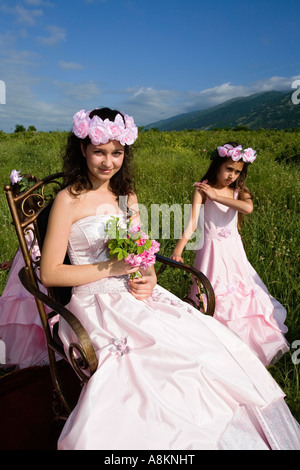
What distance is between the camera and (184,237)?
304 centimetres

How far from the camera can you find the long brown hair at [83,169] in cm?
205

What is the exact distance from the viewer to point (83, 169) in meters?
2.18

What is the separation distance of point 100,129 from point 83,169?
38cm

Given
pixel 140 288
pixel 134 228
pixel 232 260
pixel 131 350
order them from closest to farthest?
pixel 131 350 → pixel 134 228 → pixel 140 288 → pixel 232 260

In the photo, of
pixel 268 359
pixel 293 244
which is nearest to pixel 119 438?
pixel 268 359

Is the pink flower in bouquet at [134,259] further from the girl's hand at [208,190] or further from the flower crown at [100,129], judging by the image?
the girl's hand at [208,190]

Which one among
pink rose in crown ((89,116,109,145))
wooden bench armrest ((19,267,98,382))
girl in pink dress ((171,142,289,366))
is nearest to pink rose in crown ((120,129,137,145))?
pink rose in crown ((89,116,109,145))

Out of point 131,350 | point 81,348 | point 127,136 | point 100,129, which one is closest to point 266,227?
point 127,136

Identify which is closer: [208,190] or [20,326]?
[20,326]

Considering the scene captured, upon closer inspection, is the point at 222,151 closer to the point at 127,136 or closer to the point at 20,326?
the point at 127,136

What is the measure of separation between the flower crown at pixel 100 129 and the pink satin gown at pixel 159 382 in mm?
490

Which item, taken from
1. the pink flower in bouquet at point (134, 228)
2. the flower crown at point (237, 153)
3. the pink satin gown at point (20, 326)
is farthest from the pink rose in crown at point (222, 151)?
the pink satin gown at point (20, 326)

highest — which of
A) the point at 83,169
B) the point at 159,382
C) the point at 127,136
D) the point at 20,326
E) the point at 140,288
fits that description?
the point at 127,136

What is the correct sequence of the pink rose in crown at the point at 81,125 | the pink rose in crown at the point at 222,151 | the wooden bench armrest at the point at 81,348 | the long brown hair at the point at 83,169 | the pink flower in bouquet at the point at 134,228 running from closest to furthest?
the wooden bench armrest at the point at 81,348 → the pink flower in bouquet at the point at 134,228 → the pink rose in crown at the point at 81,125 → the long brown hair at the point at 83,169 → the pink rose in crown at the point at 222,151
